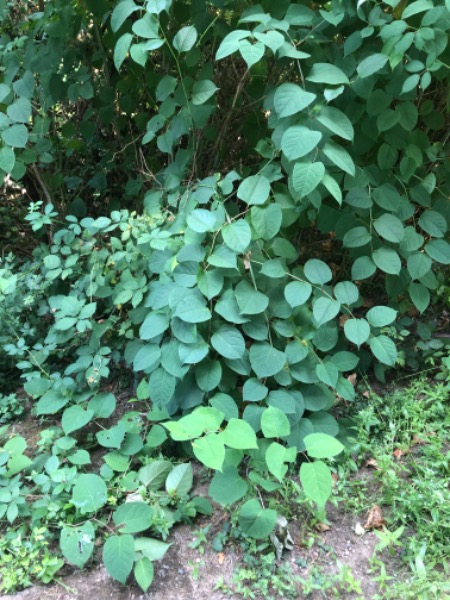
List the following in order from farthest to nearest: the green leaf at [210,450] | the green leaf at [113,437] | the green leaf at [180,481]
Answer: the green leaf at [113,437] < the green leaf at [180,481] < the green leaf at [210,450]

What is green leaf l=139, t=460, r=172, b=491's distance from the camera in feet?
5.71

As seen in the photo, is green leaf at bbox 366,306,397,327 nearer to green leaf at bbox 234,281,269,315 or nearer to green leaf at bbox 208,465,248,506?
green leaf at bbox 234,281,269,315

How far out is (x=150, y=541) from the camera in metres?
1.57

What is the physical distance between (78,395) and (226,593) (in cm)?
95

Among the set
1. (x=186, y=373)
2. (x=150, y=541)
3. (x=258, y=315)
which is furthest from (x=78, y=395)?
(x=258, y=315)

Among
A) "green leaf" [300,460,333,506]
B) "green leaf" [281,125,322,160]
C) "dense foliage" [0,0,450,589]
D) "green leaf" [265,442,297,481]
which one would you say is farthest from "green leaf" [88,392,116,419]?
"green leaf" [281,125,322,160]

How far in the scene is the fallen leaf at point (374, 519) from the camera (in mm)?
1679

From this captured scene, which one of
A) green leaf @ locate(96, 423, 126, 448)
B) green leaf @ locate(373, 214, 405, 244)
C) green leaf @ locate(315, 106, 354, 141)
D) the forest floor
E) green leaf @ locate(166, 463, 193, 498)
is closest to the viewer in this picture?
the forest floor

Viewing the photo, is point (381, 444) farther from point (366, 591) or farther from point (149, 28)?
point (149, 28)

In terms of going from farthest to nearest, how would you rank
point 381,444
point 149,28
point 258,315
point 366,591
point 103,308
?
point 103,308 → point 381,444 → point 258,315 → point 149,28 → point 366,591

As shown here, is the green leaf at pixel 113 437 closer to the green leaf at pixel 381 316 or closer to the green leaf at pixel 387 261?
the green leaf at pixel 381 316

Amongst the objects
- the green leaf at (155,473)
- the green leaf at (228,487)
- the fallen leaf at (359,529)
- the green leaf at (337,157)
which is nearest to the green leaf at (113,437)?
the green leaf at (155,473)

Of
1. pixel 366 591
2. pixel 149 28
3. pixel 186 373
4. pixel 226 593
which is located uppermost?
pixel 149 28

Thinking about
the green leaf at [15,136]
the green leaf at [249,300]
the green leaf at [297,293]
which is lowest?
the green leaf at [297,293]
